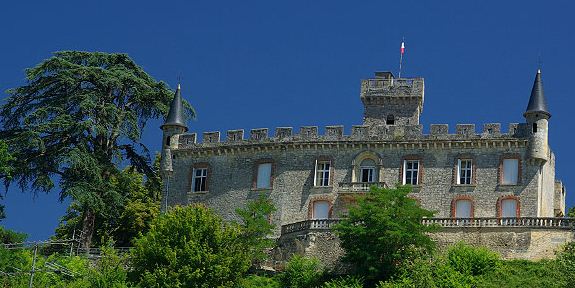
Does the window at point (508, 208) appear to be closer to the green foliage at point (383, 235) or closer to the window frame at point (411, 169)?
the window frame at point (411, 169)

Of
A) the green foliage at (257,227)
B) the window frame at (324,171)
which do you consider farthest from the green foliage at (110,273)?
the window frame at (324,171)

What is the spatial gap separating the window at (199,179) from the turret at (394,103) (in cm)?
902

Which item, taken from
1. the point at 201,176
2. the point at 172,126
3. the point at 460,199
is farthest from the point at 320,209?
the point at 172,126

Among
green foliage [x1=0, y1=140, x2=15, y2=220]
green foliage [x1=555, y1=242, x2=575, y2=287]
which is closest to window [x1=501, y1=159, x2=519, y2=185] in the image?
green foliage [x1=555, y1=242, x2=575, y2=287]

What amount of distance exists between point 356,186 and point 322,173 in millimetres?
2212

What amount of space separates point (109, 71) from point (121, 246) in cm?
958

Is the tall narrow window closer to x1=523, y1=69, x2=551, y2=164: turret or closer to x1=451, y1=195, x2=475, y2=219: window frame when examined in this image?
x1=451, y1=195, x2=475, y2=219: window frame

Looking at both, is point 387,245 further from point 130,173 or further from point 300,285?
point 130,173

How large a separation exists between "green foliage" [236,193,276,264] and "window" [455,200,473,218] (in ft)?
30.4

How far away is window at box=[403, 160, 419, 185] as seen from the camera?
7462 centimetres

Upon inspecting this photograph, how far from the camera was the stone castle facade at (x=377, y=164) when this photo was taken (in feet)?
240

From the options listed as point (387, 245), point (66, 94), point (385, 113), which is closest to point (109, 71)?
point (66, 94)

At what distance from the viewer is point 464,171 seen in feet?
243

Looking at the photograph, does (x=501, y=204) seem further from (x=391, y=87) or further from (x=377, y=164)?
(x=391, y=87)
